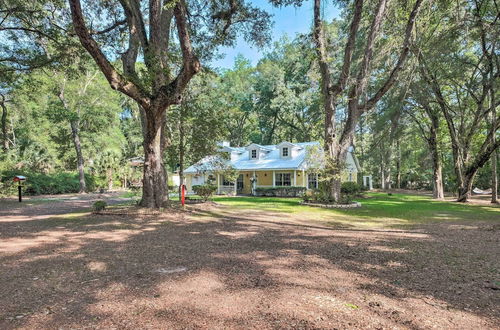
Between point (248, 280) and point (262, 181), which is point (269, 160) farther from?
point (248, 280)

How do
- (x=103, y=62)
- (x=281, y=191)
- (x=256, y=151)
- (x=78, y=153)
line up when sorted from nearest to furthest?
(x=103, y=62) → (x=281, y=191) → (x=78, y=153) → (x=256, y=151)

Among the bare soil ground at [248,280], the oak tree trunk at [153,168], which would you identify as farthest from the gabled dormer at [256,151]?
the bare soil ground at [248,280]

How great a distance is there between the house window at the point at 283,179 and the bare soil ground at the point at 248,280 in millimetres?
16920

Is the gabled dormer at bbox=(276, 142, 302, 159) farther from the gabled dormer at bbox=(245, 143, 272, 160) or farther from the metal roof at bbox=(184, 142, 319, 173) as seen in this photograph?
the gabled dormer at bbox=(245, 143, 272, 160)

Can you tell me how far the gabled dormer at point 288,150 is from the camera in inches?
1005

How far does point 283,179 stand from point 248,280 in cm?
2094

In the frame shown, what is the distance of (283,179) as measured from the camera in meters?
24.6

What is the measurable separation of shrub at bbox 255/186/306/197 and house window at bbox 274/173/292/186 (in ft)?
3.24

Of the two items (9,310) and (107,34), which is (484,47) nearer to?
(107,34)

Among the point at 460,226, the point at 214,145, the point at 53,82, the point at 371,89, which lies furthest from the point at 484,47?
the point at 53,82

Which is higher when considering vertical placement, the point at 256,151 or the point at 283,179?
the point at 256,151

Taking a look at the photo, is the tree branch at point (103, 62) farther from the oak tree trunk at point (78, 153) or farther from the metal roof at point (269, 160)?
the oak tree trunk at point (78, 153)

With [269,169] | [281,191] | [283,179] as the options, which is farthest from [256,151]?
[281,191]

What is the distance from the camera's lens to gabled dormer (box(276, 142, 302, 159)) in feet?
83.8
